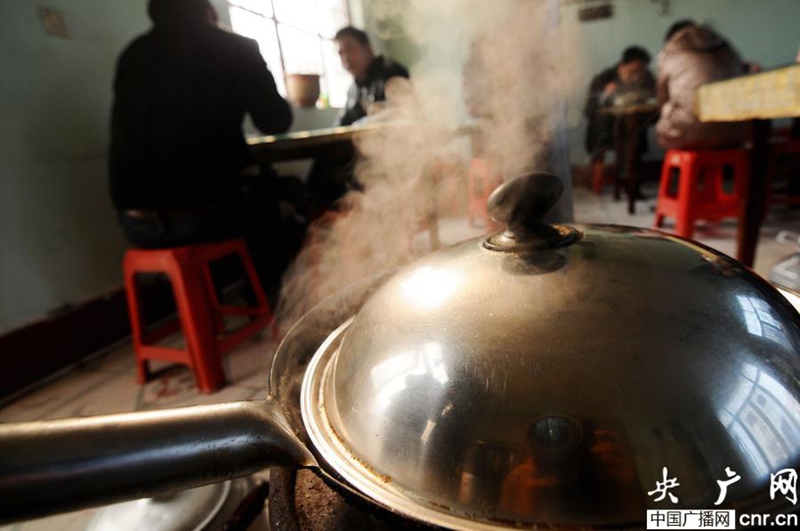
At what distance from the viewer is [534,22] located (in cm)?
121

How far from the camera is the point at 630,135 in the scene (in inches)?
229

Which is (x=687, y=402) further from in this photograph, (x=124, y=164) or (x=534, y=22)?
(x=124, y=164)

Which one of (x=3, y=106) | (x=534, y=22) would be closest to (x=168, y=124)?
(x=3, y=106)

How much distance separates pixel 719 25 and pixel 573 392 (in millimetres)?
9529

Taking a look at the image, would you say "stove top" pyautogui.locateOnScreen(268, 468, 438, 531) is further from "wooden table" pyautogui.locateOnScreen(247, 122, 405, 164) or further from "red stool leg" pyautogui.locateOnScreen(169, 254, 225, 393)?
"wooden table" pyautogui.locateOnScreen(247, 122, 405, 164)

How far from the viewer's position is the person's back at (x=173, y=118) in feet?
7.69

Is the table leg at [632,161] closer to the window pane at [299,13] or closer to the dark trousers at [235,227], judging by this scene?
the dark trousers at [235,227]

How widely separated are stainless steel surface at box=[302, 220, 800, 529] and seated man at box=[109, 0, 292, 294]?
2036mm

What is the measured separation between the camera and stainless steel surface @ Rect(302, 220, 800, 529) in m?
0.49

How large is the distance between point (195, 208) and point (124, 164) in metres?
0.45

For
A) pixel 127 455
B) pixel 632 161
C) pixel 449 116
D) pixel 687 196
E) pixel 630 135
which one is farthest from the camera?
pixel 630 135

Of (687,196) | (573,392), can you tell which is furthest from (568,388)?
(687,196)

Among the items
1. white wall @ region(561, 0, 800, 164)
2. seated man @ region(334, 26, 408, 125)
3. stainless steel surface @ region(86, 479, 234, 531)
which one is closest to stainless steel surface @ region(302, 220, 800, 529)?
stainless steel surface @ region(86, 479, 234, 531)

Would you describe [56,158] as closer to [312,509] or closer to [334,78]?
[312,509]
